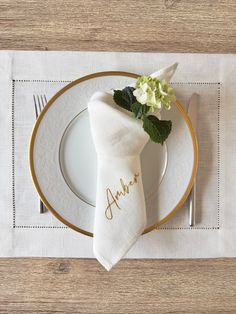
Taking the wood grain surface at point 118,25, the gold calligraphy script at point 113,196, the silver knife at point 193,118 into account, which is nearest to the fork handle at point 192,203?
the silver knife at point 193,118

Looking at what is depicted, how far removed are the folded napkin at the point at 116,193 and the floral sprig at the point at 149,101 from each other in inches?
0.6

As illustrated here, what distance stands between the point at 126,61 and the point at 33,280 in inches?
15.1

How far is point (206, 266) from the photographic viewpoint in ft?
2.24

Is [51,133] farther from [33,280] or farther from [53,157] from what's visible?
[33,280]

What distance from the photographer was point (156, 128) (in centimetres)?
59

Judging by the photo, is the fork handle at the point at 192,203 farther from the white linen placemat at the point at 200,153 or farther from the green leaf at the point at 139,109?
the green leaf at the point at 139,109

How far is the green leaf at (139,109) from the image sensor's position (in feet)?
1.91

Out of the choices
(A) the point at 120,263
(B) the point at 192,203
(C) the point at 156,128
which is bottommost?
(A) the point at 120,263

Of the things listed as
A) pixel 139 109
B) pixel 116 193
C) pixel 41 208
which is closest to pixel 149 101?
pixel 139 109

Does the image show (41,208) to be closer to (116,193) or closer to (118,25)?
(116,193)

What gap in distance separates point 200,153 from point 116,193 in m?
0.16

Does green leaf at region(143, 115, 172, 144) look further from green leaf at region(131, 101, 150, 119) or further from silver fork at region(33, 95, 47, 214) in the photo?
silver fork at region(33, 95, 47, 214)

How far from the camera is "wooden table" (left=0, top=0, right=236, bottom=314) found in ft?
2.19

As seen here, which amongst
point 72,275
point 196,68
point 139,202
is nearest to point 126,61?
point 196,68
